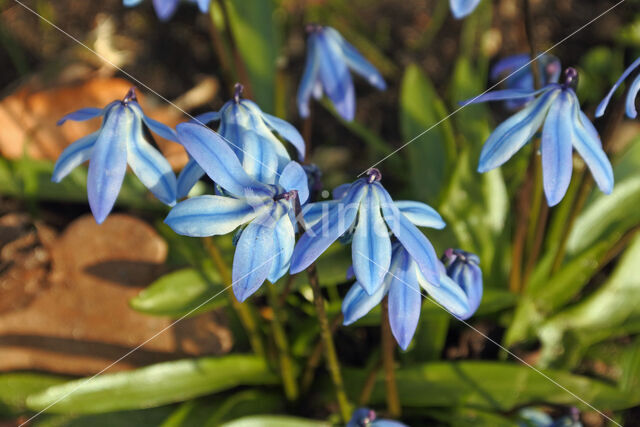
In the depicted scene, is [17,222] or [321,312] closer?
[321,312]

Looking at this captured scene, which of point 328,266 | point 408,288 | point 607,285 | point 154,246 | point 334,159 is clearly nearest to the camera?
point 408,288

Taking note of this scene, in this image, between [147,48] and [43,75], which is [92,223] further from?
[147,48]

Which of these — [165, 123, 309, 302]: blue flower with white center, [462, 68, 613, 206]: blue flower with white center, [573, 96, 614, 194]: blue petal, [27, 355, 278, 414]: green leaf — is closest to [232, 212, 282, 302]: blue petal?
[165, 123, 309, 302]: blue flower with white center

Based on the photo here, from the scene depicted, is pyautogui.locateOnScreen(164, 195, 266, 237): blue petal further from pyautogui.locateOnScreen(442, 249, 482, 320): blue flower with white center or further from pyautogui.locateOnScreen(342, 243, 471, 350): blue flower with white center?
pyautogui.locateOnScreen(442, 249, 482, 320): blue flower with white center

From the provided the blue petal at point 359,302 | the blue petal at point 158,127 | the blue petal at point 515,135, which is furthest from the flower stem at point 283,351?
the blue petal at point 515,135

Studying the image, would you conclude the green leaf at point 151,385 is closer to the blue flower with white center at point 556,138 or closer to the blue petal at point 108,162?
the blue petal at point 108,162

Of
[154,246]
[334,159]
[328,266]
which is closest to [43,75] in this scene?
[154,246]

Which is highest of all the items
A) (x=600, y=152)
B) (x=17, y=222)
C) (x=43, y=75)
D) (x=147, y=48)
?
(x=147, y=48)
